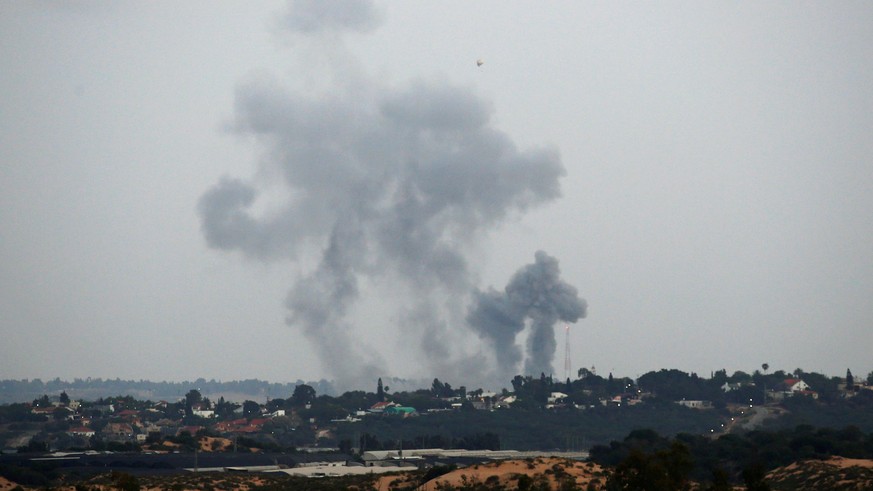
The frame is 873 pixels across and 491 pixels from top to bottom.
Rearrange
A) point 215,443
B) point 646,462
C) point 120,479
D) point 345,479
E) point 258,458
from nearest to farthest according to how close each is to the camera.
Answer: point 646,462 → point 120,479 → point 345,479 → point 258,458 → point 215,443

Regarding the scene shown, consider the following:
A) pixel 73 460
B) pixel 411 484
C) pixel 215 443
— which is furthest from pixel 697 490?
pixel 215 443

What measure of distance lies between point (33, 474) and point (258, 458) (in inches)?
1516

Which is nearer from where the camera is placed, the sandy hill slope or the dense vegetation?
the dense vegetation

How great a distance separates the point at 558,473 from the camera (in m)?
102

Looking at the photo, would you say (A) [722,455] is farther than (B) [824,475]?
Yes

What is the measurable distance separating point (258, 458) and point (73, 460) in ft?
82.9

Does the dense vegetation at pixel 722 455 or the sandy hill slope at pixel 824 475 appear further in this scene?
the sandy hill slope at pixel 824 475

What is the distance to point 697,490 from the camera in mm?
95625

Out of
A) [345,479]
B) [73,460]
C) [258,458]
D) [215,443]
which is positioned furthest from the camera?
[215,443]

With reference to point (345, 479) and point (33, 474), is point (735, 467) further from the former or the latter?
point (33, 474)

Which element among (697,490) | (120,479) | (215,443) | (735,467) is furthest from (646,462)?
(215,443)

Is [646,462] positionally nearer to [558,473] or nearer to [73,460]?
[558,473]

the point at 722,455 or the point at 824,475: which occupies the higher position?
the point at 722,455

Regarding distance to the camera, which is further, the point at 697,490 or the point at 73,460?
the point at 73,460
